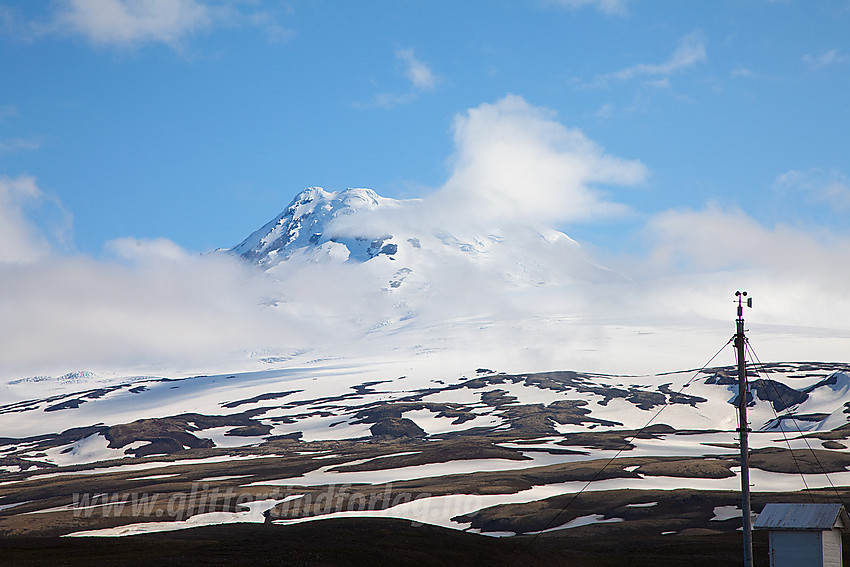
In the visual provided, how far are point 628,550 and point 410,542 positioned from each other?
66.8 ft

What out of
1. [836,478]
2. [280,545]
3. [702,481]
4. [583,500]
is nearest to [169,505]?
[583,500]

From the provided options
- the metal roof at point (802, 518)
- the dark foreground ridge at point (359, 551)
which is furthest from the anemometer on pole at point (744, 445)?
the dark foreground ridge at point (359, 551)

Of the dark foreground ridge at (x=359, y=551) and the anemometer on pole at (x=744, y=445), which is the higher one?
the anemometer on pole at (x=744, y=445)

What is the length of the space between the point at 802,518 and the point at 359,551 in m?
23.6

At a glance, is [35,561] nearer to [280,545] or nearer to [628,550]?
[280,545]

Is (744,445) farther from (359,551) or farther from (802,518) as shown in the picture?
(359,551)

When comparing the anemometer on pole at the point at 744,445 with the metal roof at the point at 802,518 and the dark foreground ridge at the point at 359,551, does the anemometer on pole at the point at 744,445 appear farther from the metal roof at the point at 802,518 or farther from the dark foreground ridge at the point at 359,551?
the dark foreground ridge at the point at 359,551

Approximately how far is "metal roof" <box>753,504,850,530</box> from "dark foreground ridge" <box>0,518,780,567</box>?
12.4 metres

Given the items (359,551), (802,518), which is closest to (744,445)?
(802,518)

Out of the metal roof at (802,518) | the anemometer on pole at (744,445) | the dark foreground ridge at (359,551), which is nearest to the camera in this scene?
the anemometer on pole at (744,445)

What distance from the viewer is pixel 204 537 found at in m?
67.9

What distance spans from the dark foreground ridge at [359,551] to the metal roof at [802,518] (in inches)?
489

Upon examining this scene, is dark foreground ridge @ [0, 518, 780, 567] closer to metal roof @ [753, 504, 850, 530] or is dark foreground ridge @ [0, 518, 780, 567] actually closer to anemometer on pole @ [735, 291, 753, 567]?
metal roof @ [753, 504, 850, 530]

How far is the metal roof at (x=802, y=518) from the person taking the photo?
39.8 meters
